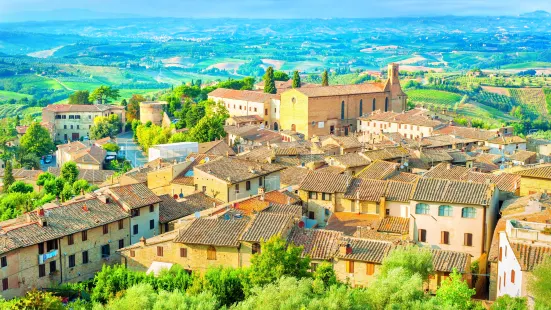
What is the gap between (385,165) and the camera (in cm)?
3600

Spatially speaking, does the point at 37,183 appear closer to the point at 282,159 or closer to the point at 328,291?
the point at 282,159

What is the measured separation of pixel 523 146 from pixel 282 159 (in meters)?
23.6

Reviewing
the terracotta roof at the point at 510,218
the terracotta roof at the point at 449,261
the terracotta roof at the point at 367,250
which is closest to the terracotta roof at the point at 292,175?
the terracotta roof at the point at 367,250

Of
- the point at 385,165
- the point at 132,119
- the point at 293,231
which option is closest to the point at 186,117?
the point at 132,119

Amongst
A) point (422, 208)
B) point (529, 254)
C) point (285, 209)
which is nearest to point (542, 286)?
point (529, 254)

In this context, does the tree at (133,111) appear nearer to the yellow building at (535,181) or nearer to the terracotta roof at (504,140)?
the terracotta roof at (504,140)

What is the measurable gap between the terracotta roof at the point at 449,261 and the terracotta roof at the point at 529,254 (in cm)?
199

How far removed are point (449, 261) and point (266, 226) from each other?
241 inches

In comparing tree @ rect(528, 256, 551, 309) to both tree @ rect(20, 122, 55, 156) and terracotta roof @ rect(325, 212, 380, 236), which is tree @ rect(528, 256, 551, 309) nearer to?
terracotta roof @ rect(325, 212, 380, 236)

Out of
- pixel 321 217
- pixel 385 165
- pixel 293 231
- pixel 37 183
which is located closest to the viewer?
pixel 293 231

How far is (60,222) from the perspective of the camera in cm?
2827

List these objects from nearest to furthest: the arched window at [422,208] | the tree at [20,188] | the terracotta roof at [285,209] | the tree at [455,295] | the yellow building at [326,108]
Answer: the tree at [455,295] < the arched window at [422,208] < the terracotta roof at [285,209] < the tree at [20,188] < the yellow building at [326,108]

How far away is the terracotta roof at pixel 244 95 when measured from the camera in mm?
72312

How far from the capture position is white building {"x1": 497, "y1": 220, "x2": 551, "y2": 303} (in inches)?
834
